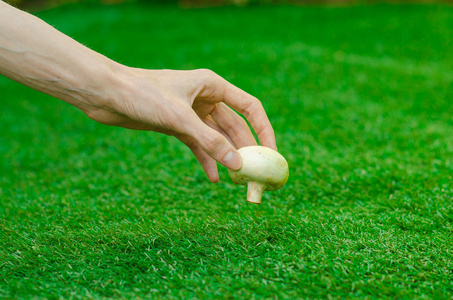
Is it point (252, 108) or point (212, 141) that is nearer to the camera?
point (212, 141)

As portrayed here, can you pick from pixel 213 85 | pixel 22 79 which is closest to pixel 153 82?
pixel 213 85

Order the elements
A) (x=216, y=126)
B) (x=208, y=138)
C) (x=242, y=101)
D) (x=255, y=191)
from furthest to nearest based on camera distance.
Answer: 1. (x=216, y=126)
2. (x=242, y=101)
3. (x=255, y=191)
4. (x=208, y=138)

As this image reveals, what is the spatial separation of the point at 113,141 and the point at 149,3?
7405mm

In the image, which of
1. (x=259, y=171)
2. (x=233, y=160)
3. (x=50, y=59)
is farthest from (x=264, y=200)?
(x=50, y=59)

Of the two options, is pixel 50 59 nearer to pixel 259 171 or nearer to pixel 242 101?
pixel 242 101

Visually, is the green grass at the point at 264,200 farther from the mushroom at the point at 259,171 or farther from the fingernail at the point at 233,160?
the fingernail at the point at 233,160

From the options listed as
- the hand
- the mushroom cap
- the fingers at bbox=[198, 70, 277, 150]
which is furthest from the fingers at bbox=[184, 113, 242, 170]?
the fingers at bbox=[198, 70, 277, 150]

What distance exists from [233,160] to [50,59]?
0.70 metres

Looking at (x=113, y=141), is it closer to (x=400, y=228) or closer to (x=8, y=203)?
(x=8, y=203)

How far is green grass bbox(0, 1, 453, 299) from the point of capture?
1.53 m

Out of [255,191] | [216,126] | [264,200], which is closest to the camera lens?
[255,191]

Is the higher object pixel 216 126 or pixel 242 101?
pixel 242 101

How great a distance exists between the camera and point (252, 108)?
1.82 metres

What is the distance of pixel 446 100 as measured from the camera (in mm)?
3783
